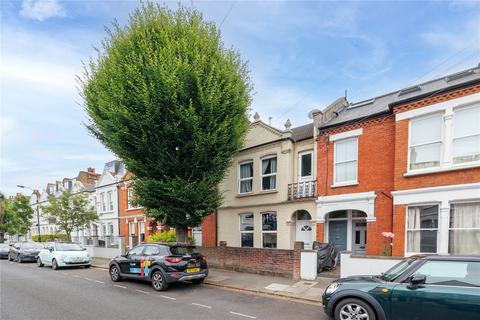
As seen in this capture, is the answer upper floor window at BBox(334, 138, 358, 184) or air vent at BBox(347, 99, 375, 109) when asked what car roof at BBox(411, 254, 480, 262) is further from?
air vent at BBox(347, 99, 375, 109)

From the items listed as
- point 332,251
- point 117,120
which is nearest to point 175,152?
point 117,120

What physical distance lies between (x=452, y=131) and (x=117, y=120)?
38.3ft

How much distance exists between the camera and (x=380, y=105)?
13289mm

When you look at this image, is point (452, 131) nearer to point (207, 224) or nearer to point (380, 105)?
point (380, 105)

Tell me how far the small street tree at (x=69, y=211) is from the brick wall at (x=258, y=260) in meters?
14.3

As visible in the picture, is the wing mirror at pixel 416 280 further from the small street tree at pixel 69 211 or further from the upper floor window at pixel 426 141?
the small street tree at pixel 69 211

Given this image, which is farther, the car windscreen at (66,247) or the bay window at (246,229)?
the bay window at (246,229)

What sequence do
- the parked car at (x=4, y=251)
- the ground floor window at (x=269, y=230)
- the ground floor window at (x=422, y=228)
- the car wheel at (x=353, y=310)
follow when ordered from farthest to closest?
the parked car at (x=4, y=251) < the ground floor window at (x=269, y=230) < the ground floor window at (x=422, y=228) < the car wheel at (x=353, y=310)

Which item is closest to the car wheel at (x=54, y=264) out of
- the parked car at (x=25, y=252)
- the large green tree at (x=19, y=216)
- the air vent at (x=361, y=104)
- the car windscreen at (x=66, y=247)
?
the car windscreen at (x=66, y=247)

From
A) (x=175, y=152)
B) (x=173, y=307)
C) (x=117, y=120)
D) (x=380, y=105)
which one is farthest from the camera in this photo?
(x=380, y=105)

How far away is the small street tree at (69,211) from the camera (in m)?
23.2

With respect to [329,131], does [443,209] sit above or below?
below

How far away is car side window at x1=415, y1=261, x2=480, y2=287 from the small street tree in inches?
972

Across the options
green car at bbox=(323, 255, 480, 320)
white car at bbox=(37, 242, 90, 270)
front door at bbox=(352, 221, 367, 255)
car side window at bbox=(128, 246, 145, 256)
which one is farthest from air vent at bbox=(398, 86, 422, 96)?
white car at bbox=(37, 242, 90, 270)
